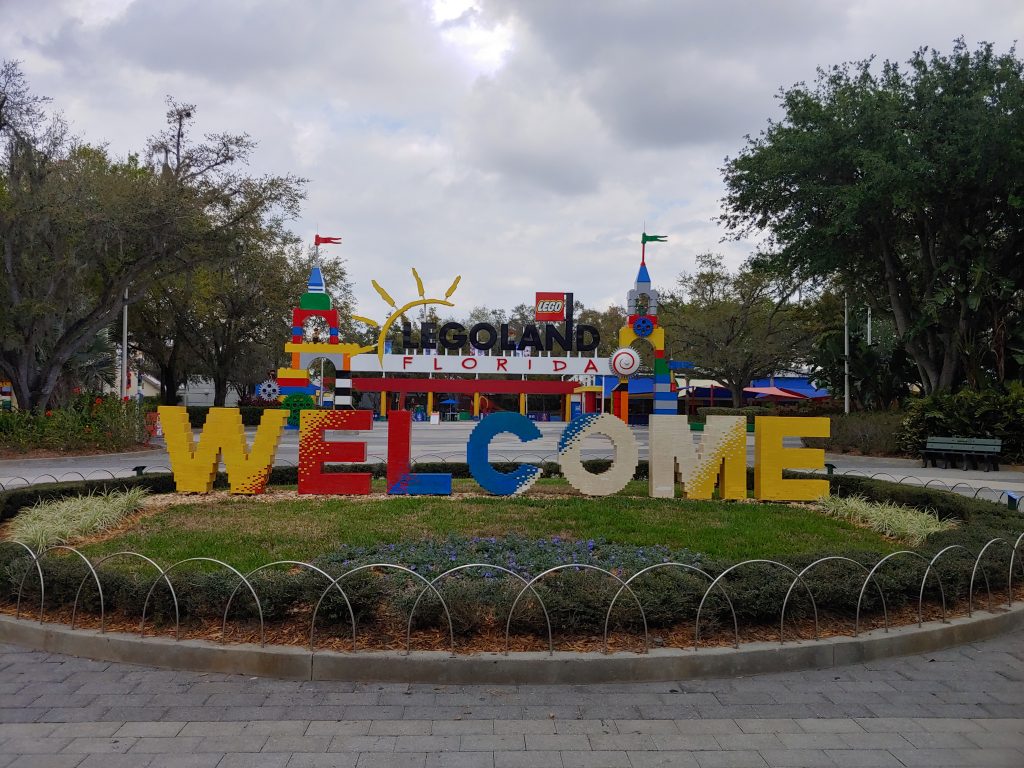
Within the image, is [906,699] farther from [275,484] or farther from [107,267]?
[107,267]

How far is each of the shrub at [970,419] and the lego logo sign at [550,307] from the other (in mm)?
13125

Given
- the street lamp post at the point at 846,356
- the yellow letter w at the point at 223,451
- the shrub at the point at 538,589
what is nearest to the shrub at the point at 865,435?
the street lamp post at the point at 846,356

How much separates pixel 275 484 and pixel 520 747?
12.2 meters

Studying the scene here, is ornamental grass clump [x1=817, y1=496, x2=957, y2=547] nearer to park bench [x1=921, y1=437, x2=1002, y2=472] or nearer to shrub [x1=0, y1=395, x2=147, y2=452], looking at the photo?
park bench [x1=921, y1=437, x2=1002, y2=472]

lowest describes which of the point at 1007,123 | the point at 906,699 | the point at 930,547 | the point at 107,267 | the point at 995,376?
the point at 906,699

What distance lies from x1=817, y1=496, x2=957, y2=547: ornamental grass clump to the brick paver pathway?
480 centimetres

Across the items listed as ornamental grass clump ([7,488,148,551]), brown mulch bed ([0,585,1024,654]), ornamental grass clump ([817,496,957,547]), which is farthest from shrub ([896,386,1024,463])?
ornamental grass clump ([7,488,148,551])

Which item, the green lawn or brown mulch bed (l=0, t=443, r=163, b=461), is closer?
the green lawn

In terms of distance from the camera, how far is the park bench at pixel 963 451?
862 inches

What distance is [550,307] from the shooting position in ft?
103

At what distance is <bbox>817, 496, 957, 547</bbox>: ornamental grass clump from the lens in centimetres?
1058

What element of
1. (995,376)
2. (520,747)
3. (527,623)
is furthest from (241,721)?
(995,376)

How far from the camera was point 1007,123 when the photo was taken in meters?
23.1

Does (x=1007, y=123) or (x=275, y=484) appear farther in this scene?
(x=1007, y=123)
